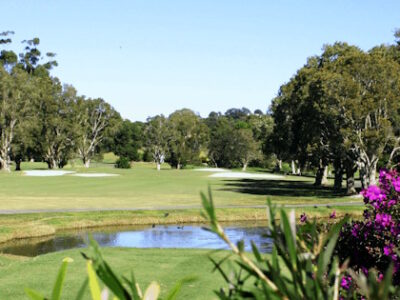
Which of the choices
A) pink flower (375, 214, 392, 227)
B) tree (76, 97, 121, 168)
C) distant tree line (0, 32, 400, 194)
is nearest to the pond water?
distant tree line (0, 32, 400, 194)

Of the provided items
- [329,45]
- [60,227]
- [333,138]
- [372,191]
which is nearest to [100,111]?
[329,45]

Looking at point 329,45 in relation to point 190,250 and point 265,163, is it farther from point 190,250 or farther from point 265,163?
point 265,163

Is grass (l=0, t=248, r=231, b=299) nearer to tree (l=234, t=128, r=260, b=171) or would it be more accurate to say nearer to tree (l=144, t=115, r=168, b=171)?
tree (l=144, t=115, r=168, b=171)

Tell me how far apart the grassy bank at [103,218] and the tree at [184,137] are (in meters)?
71.6

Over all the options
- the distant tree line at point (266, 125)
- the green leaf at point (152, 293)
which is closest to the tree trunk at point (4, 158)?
the distant tree line at point (266, 125)

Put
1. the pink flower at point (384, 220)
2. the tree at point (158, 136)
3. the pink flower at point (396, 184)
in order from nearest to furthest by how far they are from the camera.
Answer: the pink flower at point (384, 220) → the pink flower at point (396, 184) → the tree at point (158, 136)

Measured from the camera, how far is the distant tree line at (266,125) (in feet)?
126

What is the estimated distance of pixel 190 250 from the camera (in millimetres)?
18938

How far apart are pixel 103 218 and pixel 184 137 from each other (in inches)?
3066

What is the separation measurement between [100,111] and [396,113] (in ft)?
226

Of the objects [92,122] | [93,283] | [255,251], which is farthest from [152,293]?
[92,122]

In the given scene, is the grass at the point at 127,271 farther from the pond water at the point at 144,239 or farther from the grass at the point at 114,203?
the pond water at the point at 144,239

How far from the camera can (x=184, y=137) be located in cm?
10819

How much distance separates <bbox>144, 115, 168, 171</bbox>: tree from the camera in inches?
4136
